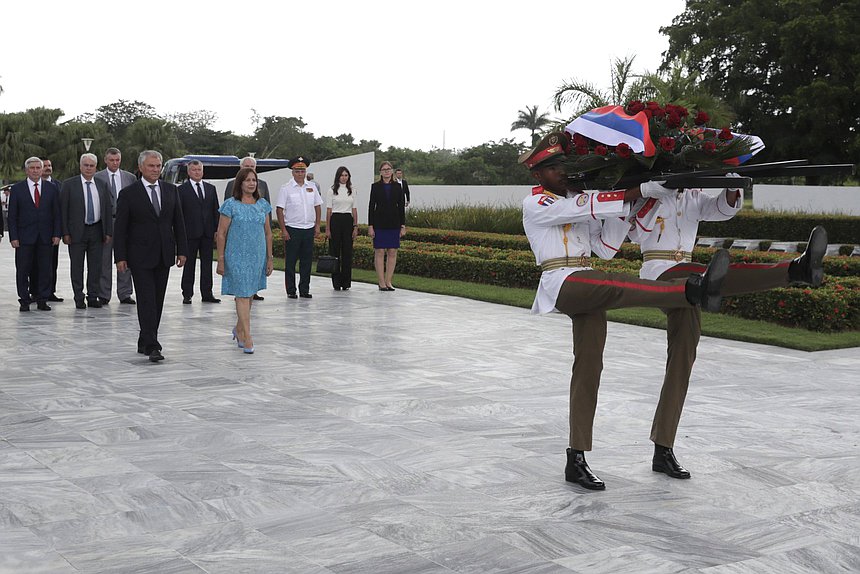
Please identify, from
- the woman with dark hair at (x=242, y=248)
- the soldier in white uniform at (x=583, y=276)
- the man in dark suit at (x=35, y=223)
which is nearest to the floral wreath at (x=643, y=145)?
the soldier in white uniform at (x=583, y=276)

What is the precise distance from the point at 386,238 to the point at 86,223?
13.9 feet

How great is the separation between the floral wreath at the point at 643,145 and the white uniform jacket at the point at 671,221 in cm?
28

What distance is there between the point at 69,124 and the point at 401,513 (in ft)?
240

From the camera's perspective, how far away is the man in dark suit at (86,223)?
12.1m

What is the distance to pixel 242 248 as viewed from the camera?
29.6 feet

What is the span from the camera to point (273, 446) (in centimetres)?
575

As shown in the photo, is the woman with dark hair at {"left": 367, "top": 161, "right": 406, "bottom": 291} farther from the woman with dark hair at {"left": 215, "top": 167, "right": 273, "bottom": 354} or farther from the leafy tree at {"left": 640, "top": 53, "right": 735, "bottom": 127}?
the leafy tree at {"left": 640, "top": 53, "right": 735, "bottom": 127}

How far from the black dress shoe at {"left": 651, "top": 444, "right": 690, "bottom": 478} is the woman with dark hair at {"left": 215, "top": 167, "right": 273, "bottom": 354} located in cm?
467

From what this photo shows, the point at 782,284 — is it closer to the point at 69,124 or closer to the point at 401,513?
the point at 401,513

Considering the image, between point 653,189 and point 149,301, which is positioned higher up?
point 653,189

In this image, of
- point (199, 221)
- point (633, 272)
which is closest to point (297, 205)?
point (199, 221)

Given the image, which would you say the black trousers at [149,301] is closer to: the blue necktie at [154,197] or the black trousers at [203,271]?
the blue necktie at [154,197]

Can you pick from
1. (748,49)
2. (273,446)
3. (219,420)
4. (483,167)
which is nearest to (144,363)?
(219,420)

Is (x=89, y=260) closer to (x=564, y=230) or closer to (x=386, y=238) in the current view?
(x=386, y=238)
